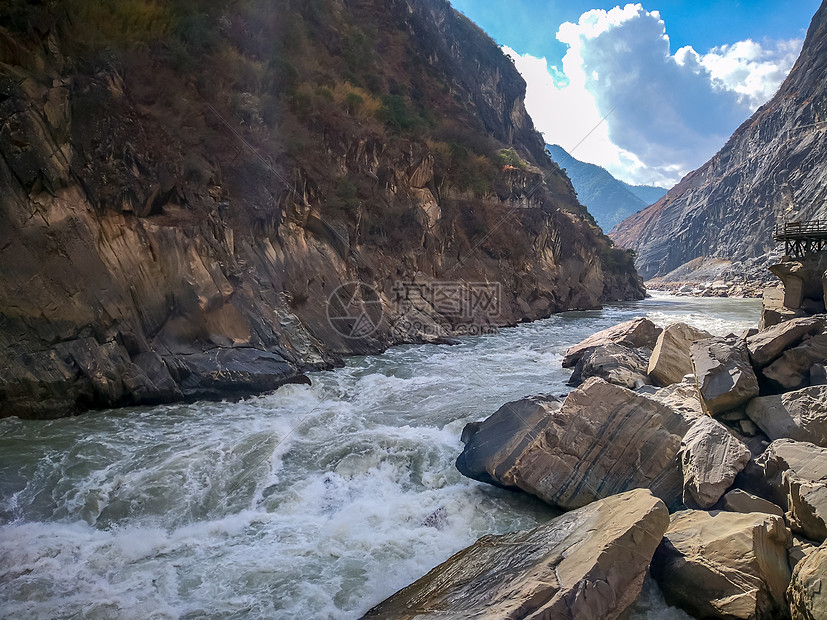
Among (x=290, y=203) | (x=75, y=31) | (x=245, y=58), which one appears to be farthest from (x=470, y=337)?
(x=75, y=31)

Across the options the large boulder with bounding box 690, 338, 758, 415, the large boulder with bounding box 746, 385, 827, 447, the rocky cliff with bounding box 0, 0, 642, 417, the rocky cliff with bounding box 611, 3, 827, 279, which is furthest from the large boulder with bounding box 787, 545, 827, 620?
the rocky cliff with bounding box 611, 3, 827, 279

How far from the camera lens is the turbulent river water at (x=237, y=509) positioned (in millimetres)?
4422

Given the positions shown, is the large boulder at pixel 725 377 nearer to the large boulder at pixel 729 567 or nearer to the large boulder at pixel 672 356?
the large boulder at pixel 729 567

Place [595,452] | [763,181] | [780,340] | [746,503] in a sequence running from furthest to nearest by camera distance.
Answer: [763,181] < [780,340] < [595,452] < [746,503]

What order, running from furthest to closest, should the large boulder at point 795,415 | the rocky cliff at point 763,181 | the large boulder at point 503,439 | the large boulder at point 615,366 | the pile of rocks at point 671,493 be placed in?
1. the rocky cliff at point 763,181
2. the large boulder at point 615,366
3. the large boulder at point 503,439
4. the large boulder at point 795,415
5. the pile of rocks at point 671,493

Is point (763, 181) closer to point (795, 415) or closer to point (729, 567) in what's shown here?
point (795, 415)

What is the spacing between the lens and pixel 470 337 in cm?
2069

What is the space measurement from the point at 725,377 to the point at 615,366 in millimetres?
4755

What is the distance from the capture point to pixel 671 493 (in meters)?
5.51

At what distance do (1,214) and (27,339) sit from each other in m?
2.61

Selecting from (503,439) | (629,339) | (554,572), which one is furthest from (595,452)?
(629,339)

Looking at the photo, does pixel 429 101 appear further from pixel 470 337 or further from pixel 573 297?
pixel 470 337

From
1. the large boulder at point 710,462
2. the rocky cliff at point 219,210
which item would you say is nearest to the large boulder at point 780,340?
the large boulder at point 710,462

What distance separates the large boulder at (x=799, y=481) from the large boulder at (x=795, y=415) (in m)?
0.38
